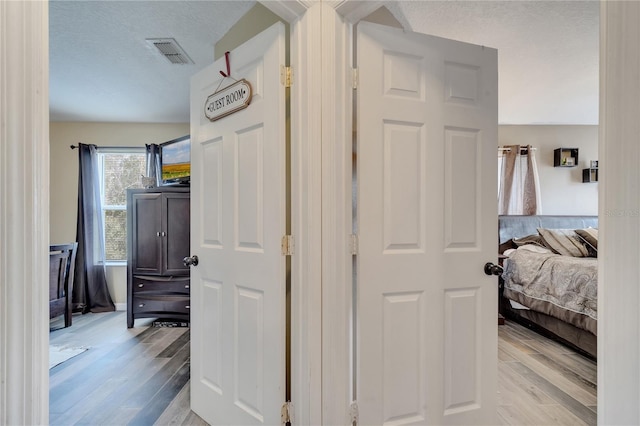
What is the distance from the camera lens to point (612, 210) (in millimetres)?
623

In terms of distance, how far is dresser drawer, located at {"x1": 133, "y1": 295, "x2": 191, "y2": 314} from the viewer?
11.2 ft

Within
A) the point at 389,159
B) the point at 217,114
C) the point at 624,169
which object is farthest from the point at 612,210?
the point at 217,114

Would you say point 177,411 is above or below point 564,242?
below

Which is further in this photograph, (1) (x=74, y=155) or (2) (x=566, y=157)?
(2) (x=566, y=157)

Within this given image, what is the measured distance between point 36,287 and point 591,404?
2.82 metres

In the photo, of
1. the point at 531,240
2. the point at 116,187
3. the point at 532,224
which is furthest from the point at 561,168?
the point at 116,187

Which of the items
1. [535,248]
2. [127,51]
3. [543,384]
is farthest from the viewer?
[535,248]

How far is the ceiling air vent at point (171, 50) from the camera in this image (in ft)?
7.78

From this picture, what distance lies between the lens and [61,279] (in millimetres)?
3439

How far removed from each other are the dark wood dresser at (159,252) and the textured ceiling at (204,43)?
1.08 m

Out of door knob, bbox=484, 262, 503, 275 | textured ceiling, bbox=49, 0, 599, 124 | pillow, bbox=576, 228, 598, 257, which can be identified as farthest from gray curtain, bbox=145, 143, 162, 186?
pillow, bbox=576, 228, 598, 257

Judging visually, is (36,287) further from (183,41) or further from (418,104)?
(183,41)

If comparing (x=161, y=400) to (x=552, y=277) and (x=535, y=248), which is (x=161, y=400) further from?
(x=535, y=248)

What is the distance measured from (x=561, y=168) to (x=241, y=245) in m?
4.87
